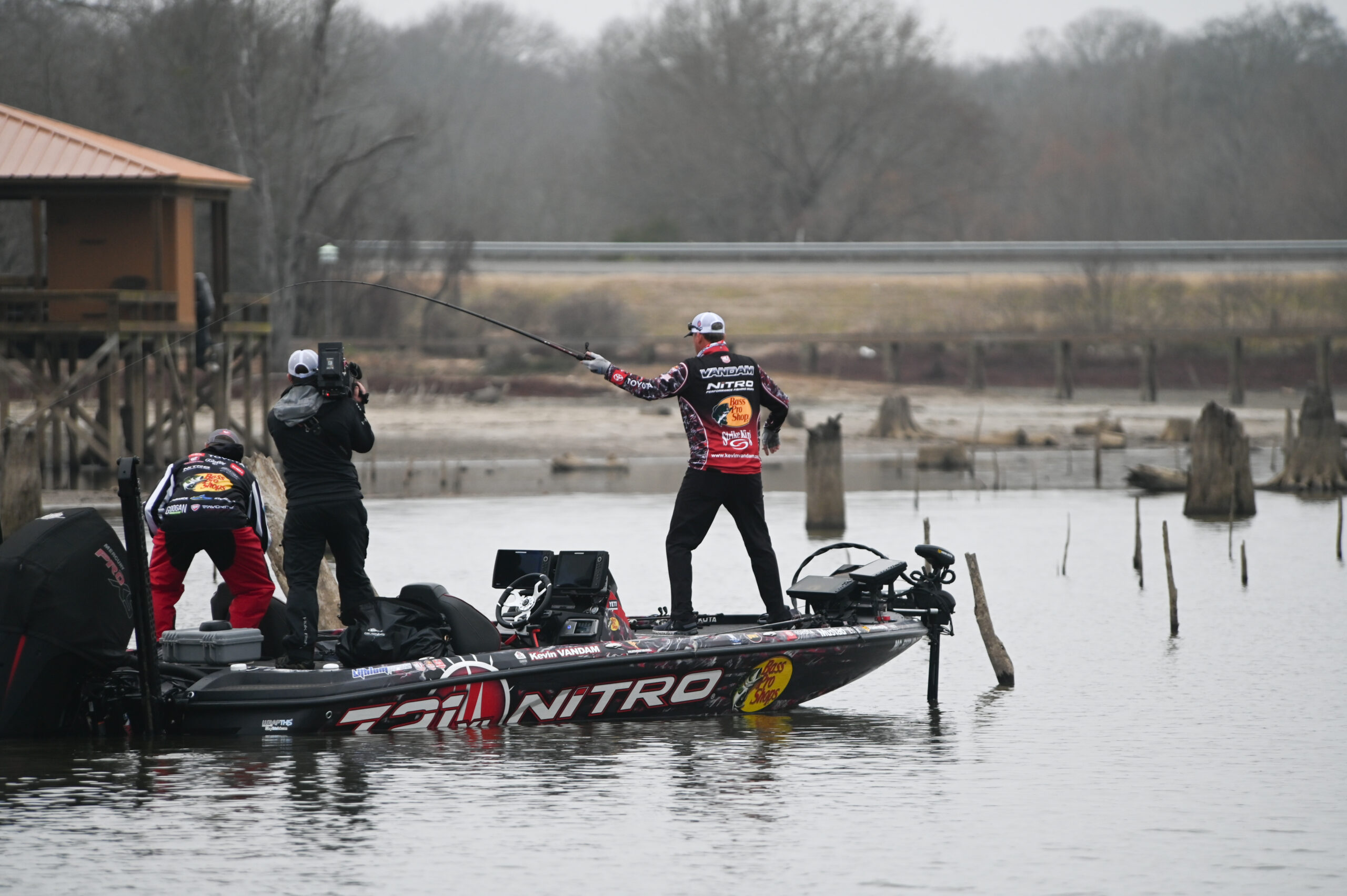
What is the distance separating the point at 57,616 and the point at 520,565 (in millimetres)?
2510

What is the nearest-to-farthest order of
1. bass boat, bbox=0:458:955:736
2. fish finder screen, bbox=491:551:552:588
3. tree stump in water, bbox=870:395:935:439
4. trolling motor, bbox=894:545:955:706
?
bass boat, bbox=0:458:955:736 → fish finder screen, bbox=491:551:552:588 → trolling motor, bbox=894:545:955:706 → tree stump in water, bbox=870:395:935:439

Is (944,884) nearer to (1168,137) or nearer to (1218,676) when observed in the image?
(1218,676)

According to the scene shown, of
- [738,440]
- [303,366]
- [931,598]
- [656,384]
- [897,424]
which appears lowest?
[931,598]

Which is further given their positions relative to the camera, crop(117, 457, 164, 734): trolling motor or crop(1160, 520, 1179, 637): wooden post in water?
crop(1160, 520, 1179, 637): wooden post in water

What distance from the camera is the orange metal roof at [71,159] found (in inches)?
921

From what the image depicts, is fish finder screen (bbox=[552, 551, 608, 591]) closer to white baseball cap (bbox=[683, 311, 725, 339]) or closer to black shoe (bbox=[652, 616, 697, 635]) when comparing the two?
black shoe (bbox=[652, 616, 697, 635])

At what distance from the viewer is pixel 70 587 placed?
27.3ft

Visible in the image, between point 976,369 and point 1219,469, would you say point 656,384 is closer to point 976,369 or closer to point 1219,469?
point 1219,469

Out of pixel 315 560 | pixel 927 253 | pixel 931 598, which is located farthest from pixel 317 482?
pixel 927 253

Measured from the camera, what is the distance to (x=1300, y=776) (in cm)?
888

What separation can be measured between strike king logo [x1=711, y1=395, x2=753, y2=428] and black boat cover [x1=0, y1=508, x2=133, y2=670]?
3284 mm

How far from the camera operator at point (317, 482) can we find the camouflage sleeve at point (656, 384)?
143 cm

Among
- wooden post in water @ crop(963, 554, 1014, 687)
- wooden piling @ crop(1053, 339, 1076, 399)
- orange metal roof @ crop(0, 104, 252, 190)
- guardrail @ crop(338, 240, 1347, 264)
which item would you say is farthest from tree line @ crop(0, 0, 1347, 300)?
wooden post in water @ crop(963, 554, 1014, 687)

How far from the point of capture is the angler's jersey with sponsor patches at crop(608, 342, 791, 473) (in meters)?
9.71
